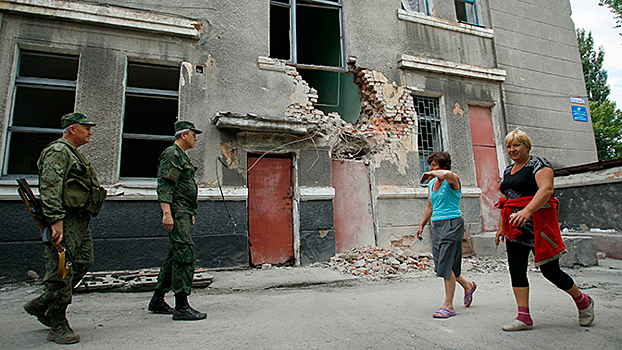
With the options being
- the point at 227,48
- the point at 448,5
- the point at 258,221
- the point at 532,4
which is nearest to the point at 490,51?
the point at 448,5

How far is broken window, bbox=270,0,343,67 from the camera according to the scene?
24.0ft

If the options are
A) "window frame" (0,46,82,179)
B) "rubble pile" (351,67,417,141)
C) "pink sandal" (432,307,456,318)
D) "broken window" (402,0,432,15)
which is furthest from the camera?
"broken window" (402,0,432,15)

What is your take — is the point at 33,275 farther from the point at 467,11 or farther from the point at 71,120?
the point at 467,11

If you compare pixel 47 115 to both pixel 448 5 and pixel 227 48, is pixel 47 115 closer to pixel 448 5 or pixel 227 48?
pixel 227 48

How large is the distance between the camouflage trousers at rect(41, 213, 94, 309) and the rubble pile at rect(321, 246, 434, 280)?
145 inches

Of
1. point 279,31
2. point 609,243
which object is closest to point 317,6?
point 279,31

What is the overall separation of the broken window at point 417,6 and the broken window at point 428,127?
2112mm

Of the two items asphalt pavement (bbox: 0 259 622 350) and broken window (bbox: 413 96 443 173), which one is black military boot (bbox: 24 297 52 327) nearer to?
asphalt pavement (bbox: 0 259 622 350)

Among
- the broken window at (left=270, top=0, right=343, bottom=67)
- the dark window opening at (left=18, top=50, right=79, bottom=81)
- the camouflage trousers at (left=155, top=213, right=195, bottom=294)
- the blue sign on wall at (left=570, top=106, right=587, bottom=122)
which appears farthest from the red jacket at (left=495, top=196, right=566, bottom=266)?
the blue sign on wall at (left=570, top=106, right=587, bottom=122)

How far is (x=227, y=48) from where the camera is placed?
637cm

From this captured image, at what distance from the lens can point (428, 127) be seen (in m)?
7.84

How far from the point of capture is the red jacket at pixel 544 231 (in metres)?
2.58

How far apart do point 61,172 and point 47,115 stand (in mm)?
5767

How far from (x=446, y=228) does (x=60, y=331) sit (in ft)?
10.4
